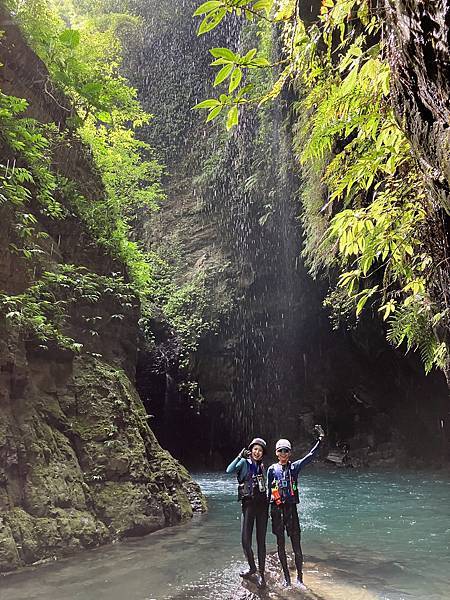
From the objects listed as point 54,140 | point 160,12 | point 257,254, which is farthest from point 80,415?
point 160,12

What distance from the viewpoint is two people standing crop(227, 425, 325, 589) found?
4848 mm

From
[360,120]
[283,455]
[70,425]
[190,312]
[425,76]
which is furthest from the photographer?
[190,312]

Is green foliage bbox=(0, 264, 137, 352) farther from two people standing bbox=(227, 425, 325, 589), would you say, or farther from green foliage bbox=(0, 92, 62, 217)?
two people standing bbox=(227, 425, 325, 589)

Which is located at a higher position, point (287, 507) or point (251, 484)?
point (251, 484)

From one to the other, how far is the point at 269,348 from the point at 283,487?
13.7 meters

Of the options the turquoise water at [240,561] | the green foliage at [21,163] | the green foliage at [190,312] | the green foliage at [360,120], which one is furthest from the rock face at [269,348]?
the green foliage at [360,120]

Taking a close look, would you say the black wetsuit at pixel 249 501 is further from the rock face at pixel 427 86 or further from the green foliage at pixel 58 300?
the rock face at pixel 427 86

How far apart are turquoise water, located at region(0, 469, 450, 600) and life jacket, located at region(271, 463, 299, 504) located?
801 mm

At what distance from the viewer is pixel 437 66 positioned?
135cm

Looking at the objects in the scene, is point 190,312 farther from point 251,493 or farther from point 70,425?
point 251,493

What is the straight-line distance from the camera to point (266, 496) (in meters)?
5.09

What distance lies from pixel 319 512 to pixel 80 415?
4.85 meters

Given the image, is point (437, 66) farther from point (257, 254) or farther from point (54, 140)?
point (257, 254)

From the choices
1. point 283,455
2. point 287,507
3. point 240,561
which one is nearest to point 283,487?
point 287,507
